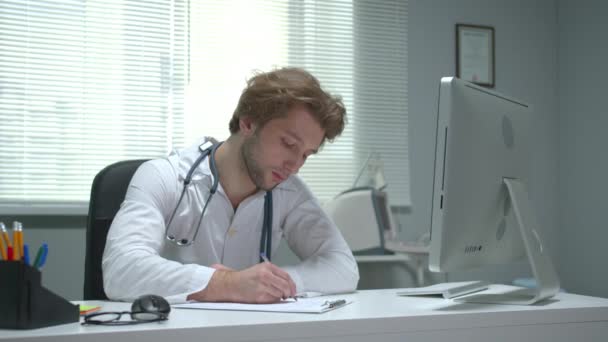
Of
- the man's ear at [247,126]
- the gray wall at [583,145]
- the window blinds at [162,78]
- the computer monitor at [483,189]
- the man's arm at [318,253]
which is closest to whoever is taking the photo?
the computer monitor at [483,189]

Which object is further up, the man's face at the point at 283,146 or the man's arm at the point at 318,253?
the man's face at the point at 283,146

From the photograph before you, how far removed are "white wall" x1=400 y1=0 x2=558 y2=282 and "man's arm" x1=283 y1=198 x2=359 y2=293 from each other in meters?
1.60

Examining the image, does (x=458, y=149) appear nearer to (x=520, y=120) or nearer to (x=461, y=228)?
(x=461, y=228)

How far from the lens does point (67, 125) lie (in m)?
2.85

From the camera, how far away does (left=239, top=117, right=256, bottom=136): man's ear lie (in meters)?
1.79

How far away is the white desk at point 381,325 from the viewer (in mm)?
915

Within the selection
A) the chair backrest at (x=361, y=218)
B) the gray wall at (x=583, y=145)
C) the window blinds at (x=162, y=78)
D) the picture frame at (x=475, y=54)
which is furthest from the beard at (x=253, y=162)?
the gray wall at (x=583, y=145)

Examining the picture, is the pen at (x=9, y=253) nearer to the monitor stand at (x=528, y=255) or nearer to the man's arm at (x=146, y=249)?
the man's arm at (x=146, y=249)

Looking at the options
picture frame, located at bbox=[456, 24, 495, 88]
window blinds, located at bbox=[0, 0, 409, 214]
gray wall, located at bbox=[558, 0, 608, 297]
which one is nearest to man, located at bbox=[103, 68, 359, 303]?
window blinds, located at bbox=[0, 0, 409, 214]

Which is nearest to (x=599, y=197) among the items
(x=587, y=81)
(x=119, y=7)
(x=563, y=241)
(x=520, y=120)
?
(x=563, y=241)

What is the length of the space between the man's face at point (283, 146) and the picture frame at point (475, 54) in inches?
79.0

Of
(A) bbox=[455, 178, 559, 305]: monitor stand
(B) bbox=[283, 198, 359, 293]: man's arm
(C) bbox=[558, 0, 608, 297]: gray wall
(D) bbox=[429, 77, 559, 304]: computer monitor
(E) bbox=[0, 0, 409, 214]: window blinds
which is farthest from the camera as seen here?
(C) bbox=[558, 0, 608, 297]: gray wall

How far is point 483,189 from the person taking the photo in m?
1.34

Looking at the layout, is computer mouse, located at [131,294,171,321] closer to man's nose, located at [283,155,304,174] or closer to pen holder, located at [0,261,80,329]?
pen holder, located at [0,261,80,329]
